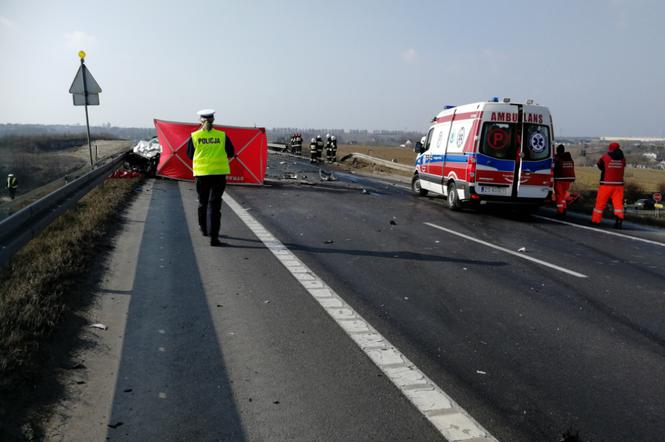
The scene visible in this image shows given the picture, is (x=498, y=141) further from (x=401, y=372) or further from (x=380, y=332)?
(x=401, y=372)

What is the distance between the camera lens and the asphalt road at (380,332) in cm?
301

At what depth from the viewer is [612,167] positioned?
1093cm

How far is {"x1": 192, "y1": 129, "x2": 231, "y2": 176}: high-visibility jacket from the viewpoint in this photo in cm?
788

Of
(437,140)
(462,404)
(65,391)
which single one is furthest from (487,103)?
(65,391)

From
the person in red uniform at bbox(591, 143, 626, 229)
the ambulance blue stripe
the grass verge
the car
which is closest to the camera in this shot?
the grass verge

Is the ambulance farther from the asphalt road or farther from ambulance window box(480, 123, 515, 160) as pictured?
the asphalt road

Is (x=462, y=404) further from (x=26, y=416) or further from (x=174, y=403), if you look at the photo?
(x=26, y=416)

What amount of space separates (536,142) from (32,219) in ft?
32.1

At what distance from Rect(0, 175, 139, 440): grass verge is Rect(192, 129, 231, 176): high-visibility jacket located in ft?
5.59

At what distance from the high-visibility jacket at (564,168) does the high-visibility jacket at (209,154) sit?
8340 millimetres

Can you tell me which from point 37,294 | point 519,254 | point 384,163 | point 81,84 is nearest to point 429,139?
point 519,254

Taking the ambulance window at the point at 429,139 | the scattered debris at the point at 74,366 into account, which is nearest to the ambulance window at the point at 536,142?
the ambulance window at the point at 429,139

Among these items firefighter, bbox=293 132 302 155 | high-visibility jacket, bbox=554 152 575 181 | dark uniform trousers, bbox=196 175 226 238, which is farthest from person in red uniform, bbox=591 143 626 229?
firefighter, bbox=293 132 302 155

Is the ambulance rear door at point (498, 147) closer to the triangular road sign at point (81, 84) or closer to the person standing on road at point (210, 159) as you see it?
the person standing on road at point (210, 159)
